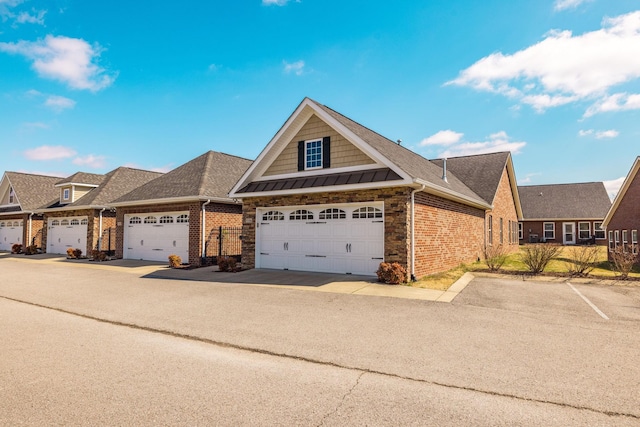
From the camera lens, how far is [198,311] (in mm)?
8523

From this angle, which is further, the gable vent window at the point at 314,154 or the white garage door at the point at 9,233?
the white garage door at the point at 9,233

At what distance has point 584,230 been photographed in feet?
118

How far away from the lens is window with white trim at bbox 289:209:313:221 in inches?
570

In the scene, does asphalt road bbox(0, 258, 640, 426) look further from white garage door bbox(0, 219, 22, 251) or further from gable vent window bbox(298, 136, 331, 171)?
white garage door bbox(0, 219, 22, 251)

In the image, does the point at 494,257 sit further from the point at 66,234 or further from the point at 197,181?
the point at 66,234

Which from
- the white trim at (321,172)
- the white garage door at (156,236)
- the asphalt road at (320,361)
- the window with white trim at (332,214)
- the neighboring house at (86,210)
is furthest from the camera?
the neighboring house at (86,210)

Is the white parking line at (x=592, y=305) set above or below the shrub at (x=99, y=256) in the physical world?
below

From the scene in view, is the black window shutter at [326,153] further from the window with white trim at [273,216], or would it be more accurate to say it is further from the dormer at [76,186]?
the dormer at [76,186]

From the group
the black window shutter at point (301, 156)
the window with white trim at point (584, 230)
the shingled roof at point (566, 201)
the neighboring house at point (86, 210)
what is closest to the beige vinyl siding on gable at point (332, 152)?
the black window shutter at point (301, 156)

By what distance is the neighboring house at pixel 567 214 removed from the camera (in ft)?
116

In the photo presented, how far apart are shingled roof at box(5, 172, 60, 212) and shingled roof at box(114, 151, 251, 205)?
13.6 m

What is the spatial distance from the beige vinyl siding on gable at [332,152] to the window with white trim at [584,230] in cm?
3272

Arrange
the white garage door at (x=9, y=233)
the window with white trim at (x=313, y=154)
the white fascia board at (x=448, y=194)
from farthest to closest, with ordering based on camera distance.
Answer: the white garage door at (x=9, y=233) → the window with white trim at (x=313, y=154) → the white fascia board at (x=448, y=194)

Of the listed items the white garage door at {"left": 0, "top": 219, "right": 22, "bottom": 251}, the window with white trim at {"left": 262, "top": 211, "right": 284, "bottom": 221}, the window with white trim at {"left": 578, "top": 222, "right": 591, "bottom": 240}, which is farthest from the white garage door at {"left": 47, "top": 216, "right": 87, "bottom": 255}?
the window with white trim at {"left": 578, "top": 222, "right": 591, "bottom": 240}
